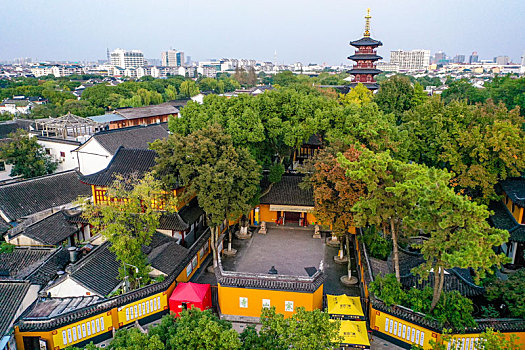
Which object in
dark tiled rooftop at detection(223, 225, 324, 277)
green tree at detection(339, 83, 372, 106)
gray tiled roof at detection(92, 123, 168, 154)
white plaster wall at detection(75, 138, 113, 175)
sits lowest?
dark tiled rooftop at detection(223, 225, 324, 277)

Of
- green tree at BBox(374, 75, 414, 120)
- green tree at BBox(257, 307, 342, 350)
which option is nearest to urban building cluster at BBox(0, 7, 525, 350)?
green tree at BBox(257, 307, 342, 350)

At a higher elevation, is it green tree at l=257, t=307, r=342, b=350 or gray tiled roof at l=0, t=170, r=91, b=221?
green tree at l=257, t=307, r=342, b=350

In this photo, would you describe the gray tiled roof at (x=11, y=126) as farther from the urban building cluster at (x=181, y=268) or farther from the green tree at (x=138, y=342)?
the green tree at (x=138, y=342)

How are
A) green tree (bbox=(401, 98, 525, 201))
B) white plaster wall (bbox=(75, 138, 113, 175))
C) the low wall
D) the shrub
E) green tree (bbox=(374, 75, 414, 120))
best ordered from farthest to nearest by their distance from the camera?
green tree (bbox=(374, 75, 414, 120)), white plaster wall (bbox=(75, 138, 113, 175)), green tree (bbox=(401, 98, 525, 201)), the shrub, the low wall

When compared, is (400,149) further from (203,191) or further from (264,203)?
(203,191)

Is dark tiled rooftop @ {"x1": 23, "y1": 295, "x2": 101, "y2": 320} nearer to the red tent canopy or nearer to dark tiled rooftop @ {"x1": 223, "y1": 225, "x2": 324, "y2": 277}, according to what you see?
the red tent canopy

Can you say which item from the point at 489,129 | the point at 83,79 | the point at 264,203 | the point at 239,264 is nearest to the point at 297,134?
the point at 264,203
